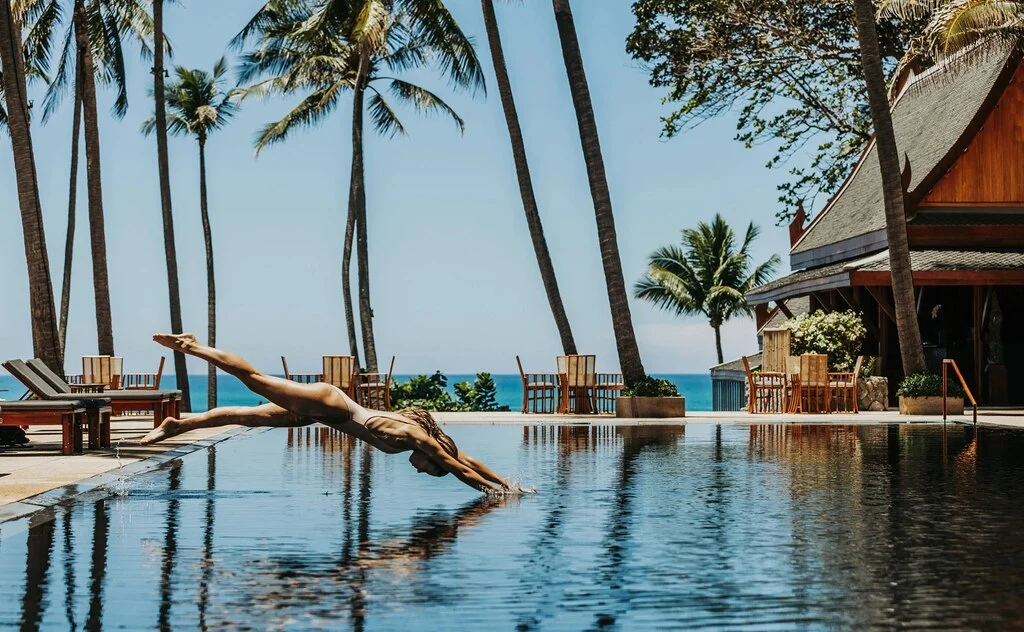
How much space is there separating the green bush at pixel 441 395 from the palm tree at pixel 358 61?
1197 millimetres

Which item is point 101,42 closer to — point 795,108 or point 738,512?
point 795,108

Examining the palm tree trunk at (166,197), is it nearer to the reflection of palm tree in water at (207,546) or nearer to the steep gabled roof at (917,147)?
the steep gabled roof at (917,147)

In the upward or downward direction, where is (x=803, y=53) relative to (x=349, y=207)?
upward

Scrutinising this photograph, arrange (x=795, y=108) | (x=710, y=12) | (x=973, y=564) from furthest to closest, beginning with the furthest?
1. (x=795, y=108)
2. (x=710, y=12)
3. (x=973, y=564)

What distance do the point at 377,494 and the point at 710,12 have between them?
30.1 m

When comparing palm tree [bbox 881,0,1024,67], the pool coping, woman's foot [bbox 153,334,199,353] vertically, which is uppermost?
palm tree [bbox 881,0,1024,67]

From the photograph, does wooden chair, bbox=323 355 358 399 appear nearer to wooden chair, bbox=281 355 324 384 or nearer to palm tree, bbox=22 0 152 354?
wooden chair, bbox=281 355 324 384

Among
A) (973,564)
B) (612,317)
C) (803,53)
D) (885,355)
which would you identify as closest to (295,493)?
(973,564)

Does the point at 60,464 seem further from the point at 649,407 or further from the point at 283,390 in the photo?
the point at 649,407

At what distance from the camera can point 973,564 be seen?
271 inches

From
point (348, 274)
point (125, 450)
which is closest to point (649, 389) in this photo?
point (125, 450)

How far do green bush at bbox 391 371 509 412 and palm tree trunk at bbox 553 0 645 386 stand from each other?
29.3ft

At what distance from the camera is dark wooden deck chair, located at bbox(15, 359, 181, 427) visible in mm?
14945

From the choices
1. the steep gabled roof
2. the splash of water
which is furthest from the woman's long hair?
the steep gabled roof
